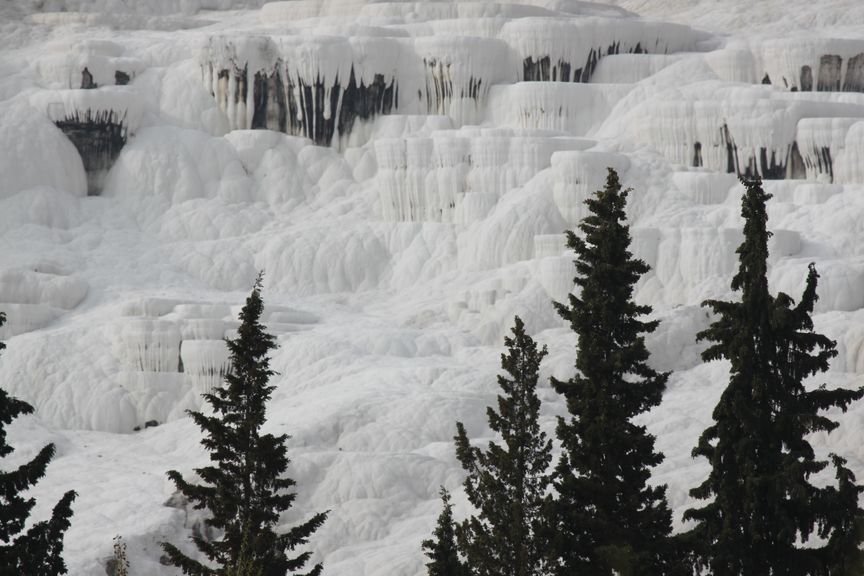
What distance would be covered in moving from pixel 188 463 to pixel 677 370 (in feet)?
46.5

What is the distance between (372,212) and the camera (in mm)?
58969

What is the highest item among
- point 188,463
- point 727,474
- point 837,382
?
point 727,474

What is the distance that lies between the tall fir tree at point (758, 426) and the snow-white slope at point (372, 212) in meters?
13.4

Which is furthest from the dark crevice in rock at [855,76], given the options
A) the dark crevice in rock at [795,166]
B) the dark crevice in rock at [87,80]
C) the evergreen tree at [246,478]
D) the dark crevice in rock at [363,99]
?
the evergreen tree at [246,478]

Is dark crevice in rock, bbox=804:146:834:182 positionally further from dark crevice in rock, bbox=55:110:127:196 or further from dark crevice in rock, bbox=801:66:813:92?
dark crevice in rock, bbox=55:110:127:196

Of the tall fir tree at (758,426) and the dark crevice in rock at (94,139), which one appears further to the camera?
the dark crevice in rock at (94,139)

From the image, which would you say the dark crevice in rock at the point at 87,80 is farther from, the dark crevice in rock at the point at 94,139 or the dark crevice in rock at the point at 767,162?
the dark crevice in rock at the point at 767,162

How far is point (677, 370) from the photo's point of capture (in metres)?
46.0

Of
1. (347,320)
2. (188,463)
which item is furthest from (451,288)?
(188,463)

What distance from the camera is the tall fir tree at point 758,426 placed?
2284 cm

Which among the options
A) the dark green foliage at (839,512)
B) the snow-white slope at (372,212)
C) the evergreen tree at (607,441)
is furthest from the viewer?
the snow-white slope at (372,212)

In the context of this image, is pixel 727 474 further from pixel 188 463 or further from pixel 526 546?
pixel 188 463

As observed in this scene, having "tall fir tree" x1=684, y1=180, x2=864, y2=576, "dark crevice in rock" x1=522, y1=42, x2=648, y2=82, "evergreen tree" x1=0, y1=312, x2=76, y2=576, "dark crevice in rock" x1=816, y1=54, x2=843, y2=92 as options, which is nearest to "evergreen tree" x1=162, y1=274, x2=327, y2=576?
"evergreen tree" x1=0, y1=312, x2=76, y2=576

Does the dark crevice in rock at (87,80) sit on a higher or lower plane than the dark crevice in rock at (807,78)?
lower
